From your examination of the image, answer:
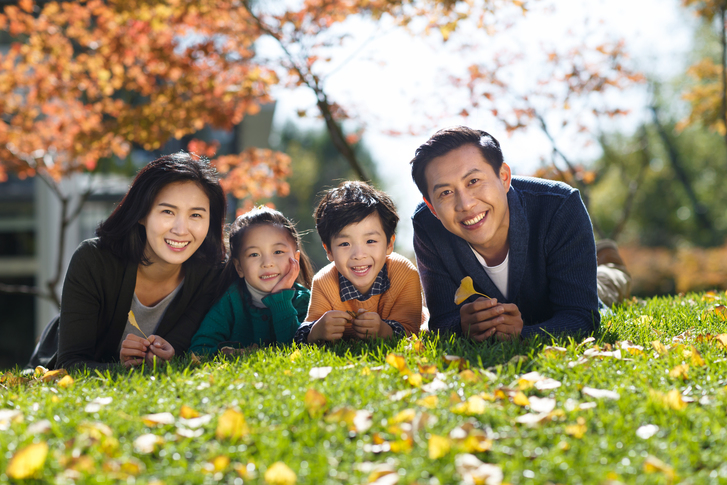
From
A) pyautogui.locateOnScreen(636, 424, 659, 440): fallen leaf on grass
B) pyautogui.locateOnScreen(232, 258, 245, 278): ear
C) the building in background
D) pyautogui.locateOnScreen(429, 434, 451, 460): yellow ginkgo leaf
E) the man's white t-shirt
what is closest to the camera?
pyautogui.locateOnScreen(429, 434, 451, 460): yellow ginkgo leaf

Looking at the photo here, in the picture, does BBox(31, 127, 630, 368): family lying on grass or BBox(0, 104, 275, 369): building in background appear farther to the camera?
BBox(0, 104, 275, 369): building in background

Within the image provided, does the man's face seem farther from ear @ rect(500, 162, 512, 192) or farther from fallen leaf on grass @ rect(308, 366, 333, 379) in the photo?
fallen leaf on grass @ rect(308, 366, 333, 379)

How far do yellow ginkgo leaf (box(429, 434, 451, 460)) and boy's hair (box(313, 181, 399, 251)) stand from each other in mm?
1847

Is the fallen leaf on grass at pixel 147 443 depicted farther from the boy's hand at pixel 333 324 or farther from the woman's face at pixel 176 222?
the woman's face at pixel 176 222

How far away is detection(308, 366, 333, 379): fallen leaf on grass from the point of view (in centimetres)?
233

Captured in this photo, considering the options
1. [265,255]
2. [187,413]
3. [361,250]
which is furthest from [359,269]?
[187,413]

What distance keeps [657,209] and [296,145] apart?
2548 centimetres

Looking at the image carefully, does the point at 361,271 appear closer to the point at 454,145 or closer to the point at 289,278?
the point at 289,278

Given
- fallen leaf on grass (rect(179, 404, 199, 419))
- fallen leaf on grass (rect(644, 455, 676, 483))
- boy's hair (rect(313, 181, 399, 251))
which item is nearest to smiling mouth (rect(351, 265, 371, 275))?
boy's hair (rect(313, 181, 399, 251))

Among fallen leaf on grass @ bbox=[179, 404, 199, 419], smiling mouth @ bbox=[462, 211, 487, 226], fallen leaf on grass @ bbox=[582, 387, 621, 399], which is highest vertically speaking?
smiling mouth @ bbox=[462, 211, 487, 226]

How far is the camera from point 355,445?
5.65ft

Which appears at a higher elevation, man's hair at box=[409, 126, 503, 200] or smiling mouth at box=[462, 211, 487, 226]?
man's hair at box=[409, 126, 503, 200]

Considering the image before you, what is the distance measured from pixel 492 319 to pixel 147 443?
1802mm

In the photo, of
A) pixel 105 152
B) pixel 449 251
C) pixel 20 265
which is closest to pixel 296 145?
pixel 20 265
